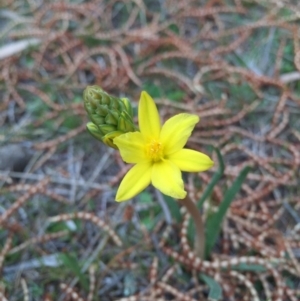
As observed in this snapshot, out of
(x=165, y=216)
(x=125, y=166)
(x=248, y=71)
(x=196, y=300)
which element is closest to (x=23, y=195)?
(x=125, y=166)

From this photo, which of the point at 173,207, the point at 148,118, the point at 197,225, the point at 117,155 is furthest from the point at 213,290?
the point at 117,155

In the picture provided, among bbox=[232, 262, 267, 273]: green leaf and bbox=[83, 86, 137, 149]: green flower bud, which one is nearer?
bbox=[83, 86, 137, 149]: green flower bud

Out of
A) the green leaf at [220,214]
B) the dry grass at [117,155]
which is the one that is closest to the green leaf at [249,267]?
the dry grass at [117,155]

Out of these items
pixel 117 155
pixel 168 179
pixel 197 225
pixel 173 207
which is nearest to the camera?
pixel 168 179

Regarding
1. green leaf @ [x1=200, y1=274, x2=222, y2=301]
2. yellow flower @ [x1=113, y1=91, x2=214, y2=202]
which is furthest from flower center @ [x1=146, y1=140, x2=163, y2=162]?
green leaf @ [x1=200, y1=274, x2=222, y2=301]

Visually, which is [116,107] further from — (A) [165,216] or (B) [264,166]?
(B) [264,166]

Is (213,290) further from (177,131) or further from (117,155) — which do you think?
(117,155)

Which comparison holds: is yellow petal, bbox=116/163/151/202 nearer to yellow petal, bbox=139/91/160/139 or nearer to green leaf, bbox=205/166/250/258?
yellow petal, bbox=139/91/160/139
